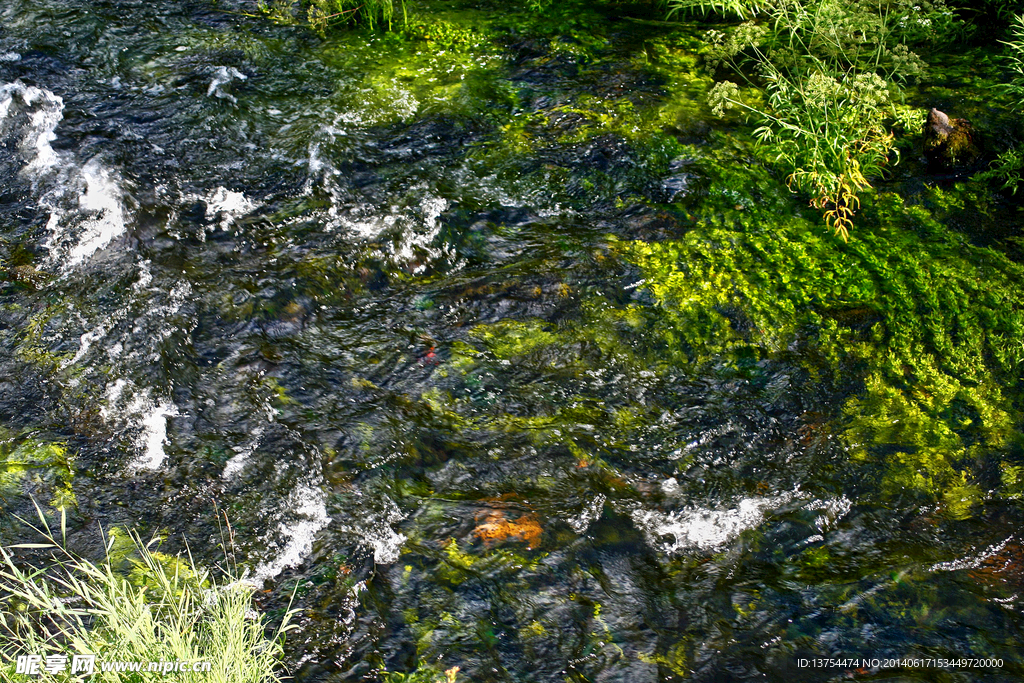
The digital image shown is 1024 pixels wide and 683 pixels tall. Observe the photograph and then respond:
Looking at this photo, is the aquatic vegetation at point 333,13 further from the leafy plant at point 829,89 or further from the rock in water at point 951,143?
the rock in water at point 951,143

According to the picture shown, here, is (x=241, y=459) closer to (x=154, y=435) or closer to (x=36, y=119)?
(x=154, y=435)

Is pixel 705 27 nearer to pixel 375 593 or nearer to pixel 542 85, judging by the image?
pixel 542 85

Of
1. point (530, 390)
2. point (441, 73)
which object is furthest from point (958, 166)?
point (441, 73)

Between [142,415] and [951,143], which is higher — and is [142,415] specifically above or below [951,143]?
below

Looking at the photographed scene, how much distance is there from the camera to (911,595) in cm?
263

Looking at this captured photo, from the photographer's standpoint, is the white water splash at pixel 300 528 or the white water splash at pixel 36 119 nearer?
the white water splash at pixel 300 528

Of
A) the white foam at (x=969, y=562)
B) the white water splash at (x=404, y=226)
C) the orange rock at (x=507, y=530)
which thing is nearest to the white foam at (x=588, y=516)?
the orange rock at (x=507, y=530)

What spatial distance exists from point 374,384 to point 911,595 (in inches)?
96.0

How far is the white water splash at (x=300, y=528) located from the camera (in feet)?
8.71

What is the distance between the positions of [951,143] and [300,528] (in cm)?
444

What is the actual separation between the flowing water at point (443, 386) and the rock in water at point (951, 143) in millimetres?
1023

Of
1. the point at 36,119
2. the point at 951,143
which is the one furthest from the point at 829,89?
the point at 36,119

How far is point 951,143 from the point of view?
4.33 metres

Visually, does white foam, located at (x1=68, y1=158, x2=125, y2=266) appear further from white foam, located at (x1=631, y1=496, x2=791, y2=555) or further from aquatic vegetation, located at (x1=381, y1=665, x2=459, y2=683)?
white foam, located at (x1=631, y1=496, x2=791, y2=555)
